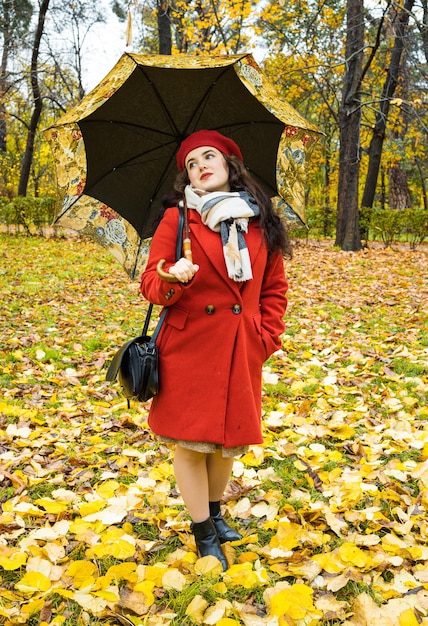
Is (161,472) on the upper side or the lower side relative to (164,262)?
lower

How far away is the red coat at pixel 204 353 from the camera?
2102 millimetres

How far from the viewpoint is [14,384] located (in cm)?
455

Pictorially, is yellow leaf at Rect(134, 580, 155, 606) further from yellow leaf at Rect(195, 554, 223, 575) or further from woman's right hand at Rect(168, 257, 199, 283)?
woman's right hand at Rect(168, 257, 199, 283)

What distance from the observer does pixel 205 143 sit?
2.24 meters

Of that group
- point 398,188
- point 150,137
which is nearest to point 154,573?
point 150,137

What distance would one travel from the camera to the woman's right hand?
6.34 feet

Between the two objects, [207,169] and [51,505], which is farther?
[51,505]

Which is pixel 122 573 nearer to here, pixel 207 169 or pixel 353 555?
pixel 353 555

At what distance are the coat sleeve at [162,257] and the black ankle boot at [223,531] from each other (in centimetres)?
115

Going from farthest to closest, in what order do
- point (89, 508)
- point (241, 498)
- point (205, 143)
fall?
point (241, 498) → point (89, 508) → point (205, 143)

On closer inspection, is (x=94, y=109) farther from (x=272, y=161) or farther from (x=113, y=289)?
(x=113, y=289)

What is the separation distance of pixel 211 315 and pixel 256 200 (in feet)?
1.70

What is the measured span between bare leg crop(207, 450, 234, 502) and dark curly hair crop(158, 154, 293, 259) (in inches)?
36.6

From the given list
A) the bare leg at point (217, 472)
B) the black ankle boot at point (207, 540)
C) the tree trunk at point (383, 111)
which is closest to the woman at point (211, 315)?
the bare leg at point (217, 472)
